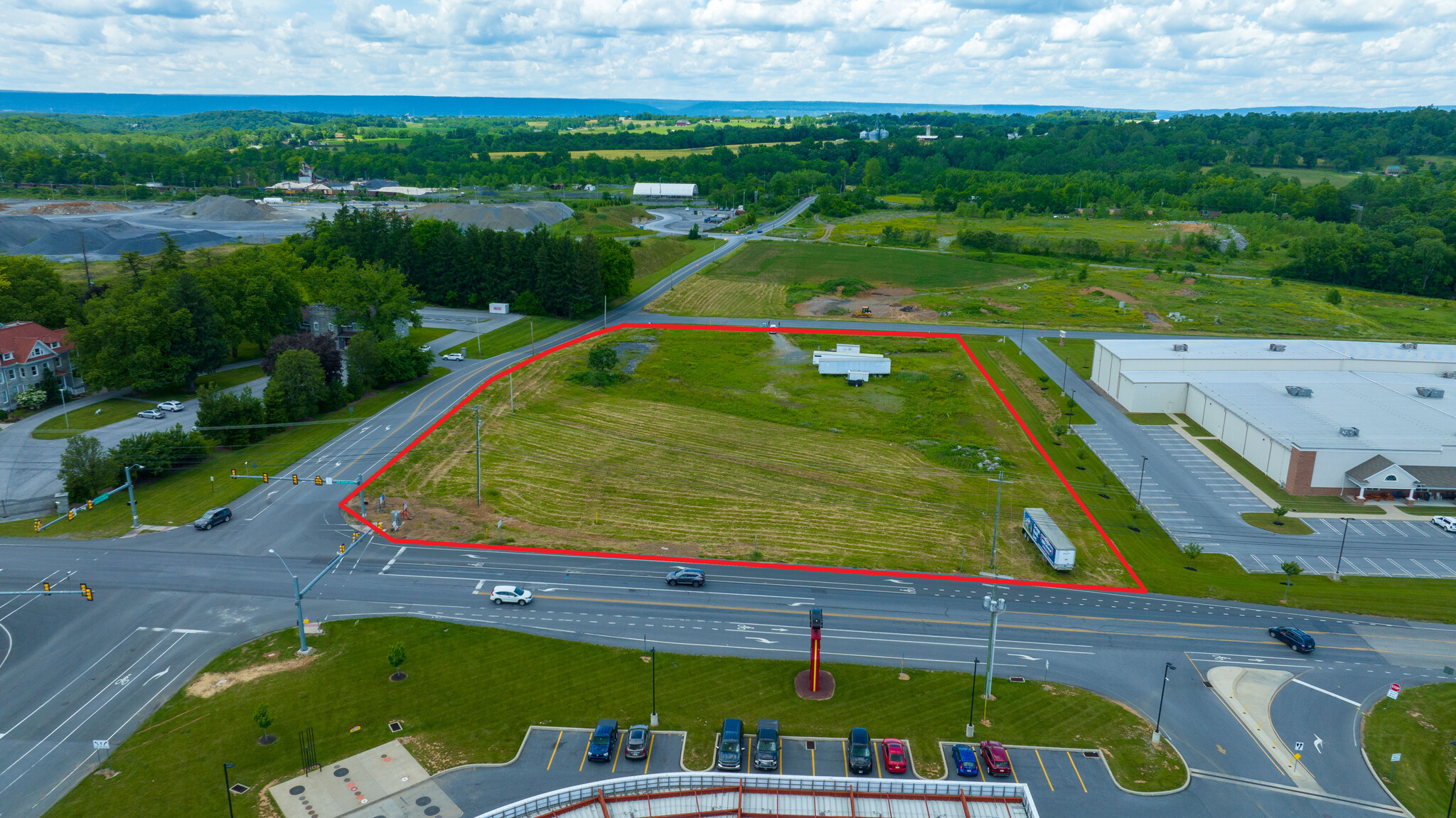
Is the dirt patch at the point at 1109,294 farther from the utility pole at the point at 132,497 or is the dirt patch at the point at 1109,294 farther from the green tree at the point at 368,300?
the utility pole at the point at 132,497

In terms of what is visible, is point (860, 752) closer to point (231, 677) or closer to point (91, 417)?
point (231, 677)

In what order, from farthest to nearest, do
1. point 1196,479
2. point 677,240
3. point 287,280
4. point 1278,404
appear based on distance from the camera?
point 677,240 → point 287,280 → point 1278,404 → point 1196,479

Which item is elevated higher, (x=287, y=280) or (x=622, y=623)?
(x=287, y=280)

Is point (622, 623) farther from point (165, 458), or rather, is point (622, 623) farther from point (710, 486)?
point (165, 458)

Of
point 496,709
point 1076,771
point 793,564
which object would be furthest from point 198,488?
point 1076,771

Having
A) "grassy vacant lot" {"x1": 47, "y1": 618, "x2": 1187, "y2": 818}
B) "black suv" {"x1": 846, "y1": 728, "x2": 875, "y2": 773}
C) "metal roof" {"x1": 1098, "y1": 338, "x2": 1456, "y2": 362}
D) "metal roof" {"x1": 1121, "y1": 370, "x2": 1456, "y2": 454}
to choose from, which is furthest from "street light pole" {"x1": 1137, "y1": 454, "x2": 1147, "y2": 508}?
"black suv" {"x1": 846, "y1": 728, "x2": 875, "y2": 773}

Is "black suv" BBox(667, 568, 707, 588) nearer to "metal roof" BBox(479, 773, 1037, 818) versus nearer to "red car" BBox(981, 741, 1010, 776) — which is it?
"red car" BBox(981, 741, 1010, 776)

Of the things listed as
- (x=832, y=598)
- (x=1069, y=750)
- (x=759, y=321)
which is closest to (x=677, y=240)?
(x=759, y=321)

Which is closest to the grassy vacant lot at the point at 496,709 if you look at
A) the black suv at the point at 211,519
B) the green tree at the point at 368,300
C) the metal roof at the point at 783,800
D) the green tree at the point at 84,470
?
the metal roof at the point at 783,800
